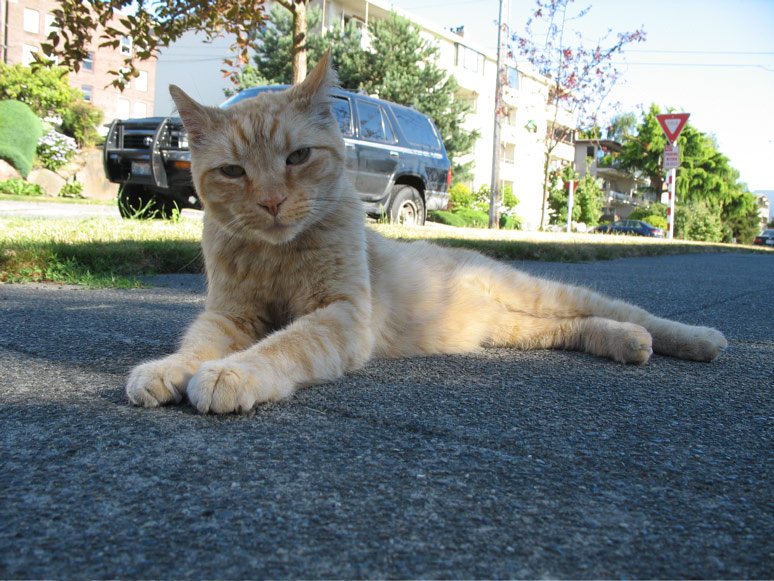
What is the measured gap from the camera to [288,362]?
6.42ft

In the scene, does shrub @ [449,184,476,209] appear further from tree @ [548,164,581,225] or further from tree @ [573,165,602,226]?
tree @ [573,165,602,226]

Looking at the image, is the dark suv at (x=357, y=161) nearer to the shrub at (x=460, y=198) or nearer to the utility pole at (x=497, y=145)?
the utility pole at (x=497, y=145)

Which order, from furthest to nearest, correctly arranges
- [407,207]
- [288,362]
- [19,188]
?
[19,188], [407,207], [288,362]

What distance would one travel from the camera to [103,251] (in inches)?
200

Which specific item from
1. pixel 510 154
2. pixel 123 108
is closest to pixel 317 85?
pixel 510 154

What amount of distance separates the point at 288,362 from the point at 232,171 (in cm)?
91

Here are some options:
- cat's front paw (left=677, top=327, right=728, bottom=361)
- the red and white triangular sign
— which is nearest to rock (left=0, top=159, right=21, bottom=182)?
the red and white triangular sign

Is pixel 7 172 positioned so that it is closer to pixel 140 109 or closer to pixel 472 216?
pixel 472 216

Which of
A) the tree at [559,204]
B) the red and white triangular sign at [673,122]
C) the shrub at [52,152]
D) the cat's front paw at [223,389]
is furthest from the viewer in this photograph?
the tree at [559,204]

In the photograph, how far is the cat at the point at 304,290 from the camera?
2088 millimetres

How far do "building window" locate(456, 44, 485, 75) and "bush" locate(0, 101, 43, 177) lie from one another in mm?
23075

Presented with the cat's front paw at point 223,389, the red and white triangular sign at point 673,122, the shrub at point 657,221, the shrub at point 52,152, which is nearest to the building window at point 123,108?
the shrub at point 52,152

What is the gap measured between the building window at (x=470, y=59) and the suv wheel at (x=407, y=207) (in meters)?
27.8

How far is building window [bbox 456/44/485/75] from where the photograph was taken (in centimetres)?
3622
